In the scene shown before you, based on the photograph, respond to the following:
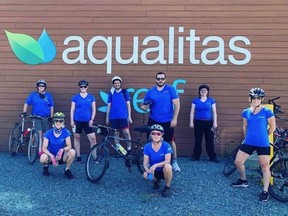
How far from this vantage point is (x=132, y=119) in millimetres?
9227

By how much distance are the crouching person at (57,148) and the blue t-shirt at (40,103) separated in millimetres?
1734

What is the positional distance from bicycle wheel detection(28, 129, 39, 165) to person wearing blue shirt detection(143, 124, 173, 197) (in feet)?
9.77

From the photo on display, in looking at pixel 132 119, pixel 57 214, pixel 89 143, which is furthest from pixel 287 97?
pixel 57 214

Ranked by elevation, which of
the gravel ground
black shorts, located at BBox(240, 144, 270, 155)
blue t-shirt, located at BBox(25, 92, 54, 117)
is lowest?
the gravel ground

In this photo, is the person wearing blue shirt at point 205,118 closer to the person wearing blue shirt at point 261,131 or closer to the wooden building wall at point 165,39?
the wooden building wall at point 165,39

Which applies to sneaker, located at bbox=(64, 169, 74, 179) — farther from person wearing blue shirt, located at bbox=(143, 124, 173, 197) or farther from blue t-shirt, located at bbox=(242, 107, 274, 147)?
blue t-shirt, located at bbox=(242, 107, 274, 147)

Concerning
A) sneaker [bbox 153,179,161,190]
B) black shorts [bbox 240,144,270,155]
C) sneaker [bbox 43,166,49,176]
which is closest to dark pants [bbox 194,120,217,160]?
black shorts [bbox 240,144,270,155]

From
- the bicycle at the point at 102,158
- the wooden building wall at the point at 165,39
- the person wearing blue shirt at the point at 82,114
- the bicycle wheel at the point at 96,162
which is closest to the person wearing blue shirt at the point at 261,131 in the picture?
the bicycle at the point at 102,158

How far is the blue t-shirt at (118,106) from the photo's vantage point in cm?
863

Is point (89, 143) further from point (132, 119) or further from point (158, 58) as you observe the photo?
point (158, 58)

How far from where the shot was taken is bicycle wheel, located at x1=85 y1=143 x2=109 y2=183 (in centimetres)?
690

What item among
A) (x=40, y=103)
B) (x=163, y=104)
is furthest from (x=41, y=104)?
(x=163, y=104)

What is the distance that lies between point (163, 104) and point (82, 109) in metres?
1.86

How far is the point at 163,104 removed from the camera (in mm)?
7605
